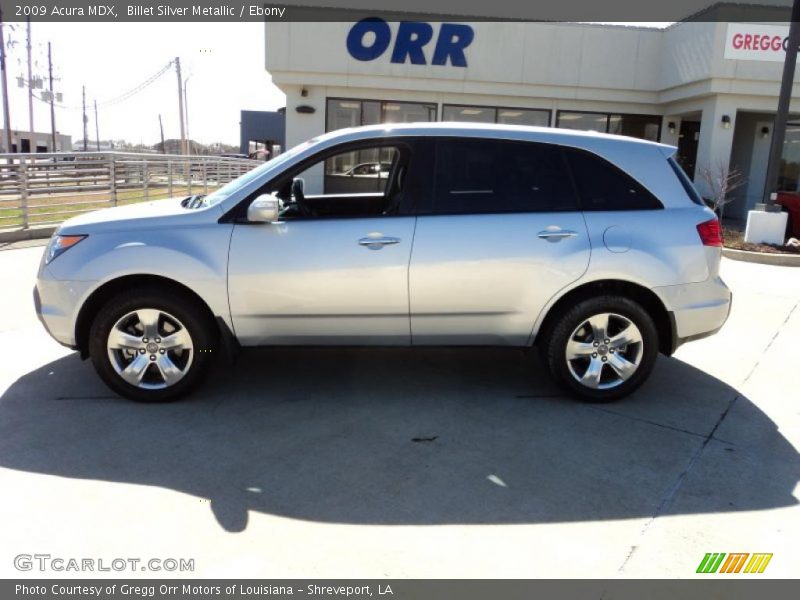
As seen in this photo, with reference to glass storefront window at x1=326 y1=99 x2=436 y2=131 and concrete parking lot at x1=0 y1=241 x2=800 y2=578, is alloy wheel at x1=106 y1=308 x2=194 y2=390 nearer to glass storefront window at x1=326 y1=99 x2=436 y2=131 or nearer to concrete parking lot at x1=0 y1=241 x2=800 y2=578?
concrete parking lot at x1=0 y1=241 x2=800 y2=578

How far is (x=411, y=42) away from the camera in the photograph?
1753cm

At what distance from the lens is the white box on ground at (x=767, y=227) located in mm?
11891

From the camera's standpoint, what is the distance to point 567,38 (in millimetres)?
17656

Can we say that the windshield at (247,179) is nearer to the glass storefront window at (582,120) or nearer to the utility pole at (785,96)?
the utility pole at (785,96)

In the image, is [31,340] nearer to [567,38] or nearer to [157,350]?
[157,350]

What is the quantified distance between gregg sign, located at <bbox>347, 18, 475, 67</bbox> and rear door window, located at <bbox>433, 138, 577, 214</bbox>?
1424 cm

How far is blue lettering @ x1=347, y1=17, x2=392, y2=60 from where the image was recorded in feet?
57.0

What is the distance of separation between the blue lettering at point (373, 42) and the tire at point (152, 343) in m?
14.7

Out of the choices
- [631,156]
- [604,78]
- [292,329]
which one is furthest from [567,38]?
[292,329]

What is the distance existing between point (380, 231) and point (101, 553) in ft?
7.92

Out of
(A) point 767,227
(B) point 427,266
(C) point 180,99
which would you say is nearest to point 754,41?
(A) point 767,227

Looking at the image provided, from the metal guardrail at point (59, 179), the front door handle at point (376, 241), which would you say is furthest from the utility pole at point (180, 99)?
the front door handle at point (376, 241)

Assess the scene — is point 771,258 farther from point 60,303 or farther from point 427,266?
point 60,303

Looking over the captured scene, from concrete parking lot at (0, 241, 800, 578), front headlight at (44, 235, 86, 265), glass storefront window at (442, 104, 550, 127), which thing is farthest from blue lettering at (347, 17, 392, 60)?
front headlight at (44, 235, 86, 265)
